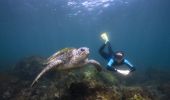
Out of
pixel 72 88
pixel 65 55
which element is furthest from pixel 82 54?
pixel 72 88

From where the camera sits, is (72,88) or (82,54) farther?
(82,54)

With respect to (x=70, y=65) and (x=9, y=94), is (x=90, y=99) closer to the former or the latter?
(x=70, y=65)

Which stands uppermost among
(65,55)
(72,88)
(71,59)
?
(65,55)

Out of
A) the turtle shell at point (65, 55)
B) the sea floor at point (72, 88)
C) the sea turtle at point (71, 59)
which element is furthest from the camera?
the turtle shell at point (65, 55)

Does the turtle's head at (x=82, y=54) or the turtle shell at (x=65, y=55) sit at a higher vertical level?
the turtle shell at (x=65, y=55)

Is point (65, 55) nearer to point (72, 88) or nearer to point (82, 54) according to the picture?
point (82, 54)

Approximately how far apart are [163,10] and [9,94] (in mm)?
29172

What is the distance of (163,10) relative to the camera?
33.6m

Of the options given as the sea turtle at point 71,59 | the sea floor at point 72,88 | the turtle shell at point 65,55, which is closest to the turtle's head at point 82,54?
the sea turtle at point 71,59

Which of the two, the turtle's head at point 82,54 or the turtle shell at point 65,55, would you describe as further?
the turtle shell at point 65,55

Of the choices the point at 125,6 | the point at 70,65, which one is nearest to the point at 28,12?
the point at 125,6

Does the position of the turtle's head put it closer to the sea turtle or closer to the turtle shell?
the sea turtle

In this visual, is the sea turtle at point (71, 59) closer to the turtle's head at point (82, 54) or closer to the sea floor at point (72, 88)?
the turtle's head at point (82, 54)

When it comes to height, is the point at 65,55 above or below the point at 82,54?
above
